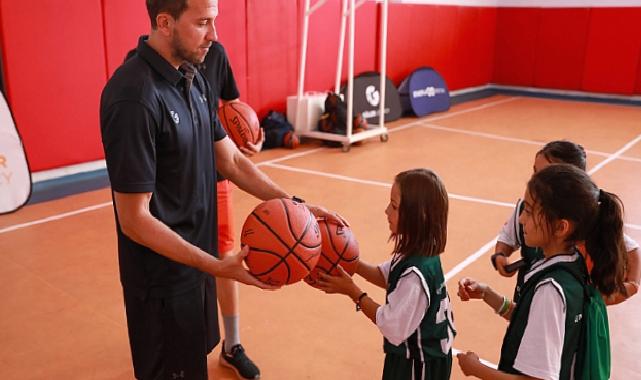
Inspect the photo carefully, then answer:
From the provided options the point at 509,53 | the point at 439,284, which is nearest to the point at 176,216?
the point at 439,284

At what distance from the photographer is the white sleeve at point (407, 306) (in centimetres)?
204

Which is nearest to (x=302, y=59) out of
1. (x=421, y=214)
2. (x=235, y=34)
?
(x=235, y=34)

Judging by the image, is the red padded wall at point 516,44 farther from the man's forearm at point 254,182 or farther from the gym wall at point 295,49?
the man's forearm at point 254,182

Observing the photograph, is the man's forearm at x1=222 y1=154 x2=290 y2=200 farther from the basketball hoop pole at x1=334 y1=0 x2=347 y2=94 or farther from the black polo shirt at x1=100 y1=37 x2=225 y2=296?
the basketball hoop pole at x1=334 y1=0 x2=347 y2=94

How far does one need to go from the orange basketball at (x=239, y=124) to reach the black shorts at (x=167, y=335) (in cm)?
187

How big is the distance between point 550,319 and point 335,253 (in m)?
0.87

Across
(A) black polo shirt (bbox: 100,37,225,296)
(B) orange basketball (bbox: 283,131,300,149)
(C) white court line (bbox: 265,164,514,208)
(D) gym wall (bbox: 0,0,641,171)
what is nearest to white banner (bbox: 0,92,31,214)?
(D) gym wall (bbox: 0,0,641,171)

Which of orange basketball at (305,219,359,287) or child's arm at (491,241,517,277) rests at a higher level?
orange basketball at (305,219,359,287)

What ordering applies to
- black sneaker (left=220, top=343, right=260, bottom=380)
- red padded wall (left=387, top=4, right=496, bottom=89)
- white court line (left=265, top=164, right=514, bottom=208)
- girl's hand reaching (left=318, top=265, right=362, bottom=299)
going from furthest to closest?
red padded wall (left=387, top=4, right=496, bottom=89) < white court line (left=265, top=164, right=514, bottom=208) < black sneaker (left=220, top=343, right=260, bottom=380) < girl's hand reaching (left=318, top=265, right=362, bottom=299)

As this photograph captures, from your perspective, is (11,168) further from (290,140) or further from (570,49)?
(570,49)

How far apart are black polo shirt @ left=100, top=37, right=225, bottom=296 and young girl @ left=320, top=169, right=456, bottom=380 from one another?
688 millimetres

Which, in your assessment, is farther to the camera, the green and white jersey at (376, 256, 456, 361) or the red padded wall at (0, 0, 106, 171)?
the red padded wall at (0, 0, 106, 171)

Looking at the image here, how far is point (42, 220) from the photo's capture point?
533 cm

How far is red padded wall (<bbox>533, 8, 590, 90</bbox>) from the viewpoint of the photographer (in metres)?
13.5
